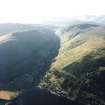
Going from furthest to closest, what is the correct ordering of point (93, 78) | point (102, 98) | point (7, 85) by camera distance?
point (7, 85), point (93, 78), point (102, 98)

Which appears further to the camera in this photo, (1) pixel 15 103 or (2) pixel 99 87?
(2) pixel 99 87

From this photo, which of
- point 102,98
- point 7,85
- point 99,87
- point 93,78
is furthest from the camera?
point 7,85

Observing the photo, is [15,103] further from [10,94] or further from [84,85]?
[84,85]

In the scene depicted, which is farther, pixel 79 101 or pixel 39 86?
pixel 39 86

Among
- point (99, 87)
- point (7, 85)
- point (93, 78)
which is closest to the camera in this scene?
point (99, 87)

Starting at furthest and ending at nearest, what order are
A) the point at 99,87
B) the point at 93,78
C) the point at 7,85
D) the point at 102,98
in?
1. the point at 7,85
2. the point at 93,78
3. the point at 99,87
4. the point at 102,98

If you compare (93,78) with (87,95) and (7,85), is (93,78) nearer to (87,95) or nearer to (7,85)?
(87,95)

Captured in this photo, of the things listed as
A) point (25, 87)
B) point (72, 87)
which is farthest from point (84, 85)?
point (25, 87)

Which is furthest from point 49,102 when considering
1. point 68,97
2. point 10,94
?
point 10,94
